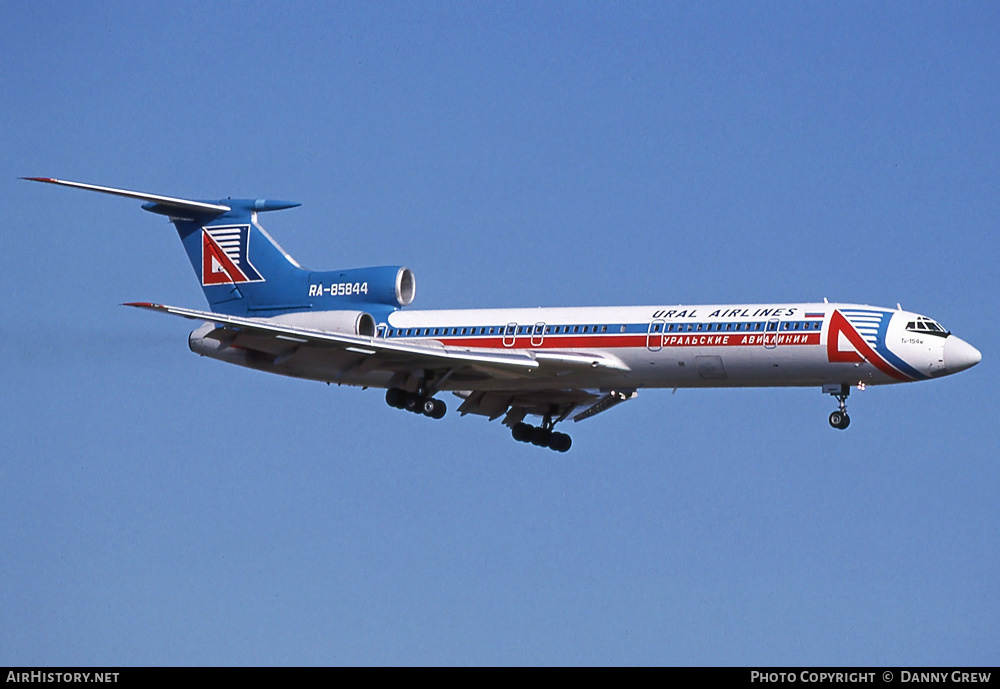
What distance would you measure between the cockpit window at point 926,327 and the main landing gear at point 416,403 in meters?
12.1

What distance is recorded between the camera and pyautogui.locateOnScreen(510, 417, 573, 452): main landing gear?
46.6 metres

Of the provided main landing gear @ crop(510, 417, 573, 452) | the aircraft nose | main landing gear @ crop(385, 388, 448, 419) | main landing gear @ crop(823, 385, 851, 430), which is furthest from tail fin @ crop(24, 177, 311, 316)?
the aircraft nose

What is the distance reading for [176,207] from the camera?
45656 mm

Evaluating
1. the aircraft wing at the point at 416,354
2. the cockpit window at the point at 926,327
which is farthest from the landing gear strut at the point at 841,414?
the aircraft wing at the point at 416,354

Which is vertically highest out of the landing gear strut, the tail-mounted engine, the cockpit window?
the tail-mounted engine

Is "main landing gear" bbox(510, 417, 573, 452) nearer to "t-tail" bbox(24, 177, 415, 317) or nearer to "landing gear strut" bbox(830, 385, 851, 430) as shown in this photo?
"t-tail" bbox(24, 177, 415, 317)

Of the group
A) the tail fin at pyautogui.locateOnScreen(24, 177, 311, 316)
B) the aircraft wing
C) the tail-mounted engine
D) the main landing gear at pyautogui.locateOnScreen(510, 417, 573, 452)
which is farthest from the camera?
the main landing gear at pyautogui.locateOnScreen(510, 417, 573, 452)

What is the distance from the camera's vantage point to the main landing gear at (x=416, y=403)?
42500 mm

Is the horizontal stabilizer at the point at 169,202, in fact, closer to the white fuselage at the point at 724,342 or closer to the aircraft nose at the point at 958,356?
the white fuselage at the point at 724,342

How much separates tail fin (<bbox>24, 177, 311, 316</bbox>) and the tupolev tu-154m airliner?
0.04 metres

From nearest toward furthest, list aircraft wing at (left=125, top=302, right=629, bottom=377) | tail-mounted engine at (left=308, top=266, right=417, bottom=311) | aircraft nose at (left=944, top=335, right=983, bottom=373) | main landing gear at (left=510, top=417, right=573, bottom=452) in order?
aircraft nose at (left=944, top=335, right=983, bottom=373) < aircraft wing at (left=125, top=302, right=629, bottom=377) < tail-mounted engine at (left=308, top=266, right=417, bottom=311) < main landing gear at (left=510, top=417, right=573, bottom=452)

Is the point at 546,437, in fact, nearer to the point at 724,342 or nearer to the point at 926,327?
the point at 724,342
